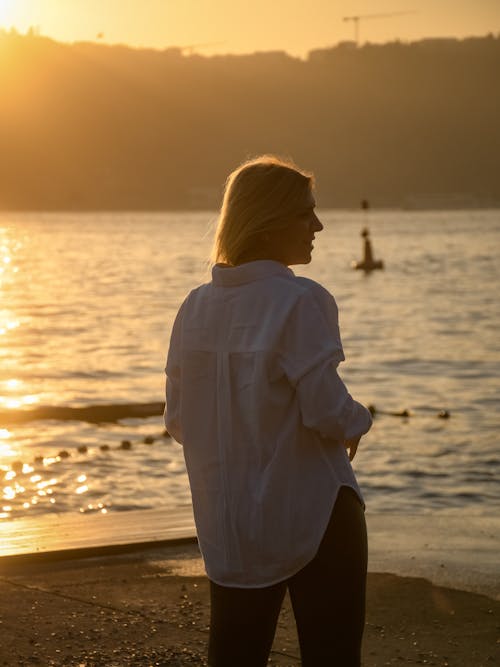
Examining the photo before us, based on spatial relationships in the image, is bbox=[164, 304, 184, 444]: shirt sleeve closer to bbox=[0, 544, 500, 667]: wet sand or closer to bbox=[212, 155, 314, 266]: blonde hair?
bbox=[212, 155, 314, 266]: blonde hair

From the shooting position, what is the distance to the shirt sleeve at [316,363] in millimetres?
2879

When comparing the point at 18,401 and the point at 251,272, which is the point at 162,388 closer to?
the point at 18,401

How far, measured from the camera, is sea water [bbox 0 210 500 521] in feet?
40.9

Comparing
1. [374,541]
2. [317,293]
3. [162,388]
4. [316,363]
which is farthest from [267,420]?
[162,388]

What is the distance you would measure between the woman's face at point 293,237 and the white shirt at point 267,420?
0.06 metres

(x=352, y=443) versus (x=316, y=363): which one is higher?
(x=316, y=363)

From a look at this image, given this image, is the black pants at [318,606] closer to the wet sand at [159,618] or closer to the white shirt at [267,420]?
the white shirt at [267,420]

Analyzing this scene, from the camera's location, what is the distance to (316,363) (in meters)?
2.87

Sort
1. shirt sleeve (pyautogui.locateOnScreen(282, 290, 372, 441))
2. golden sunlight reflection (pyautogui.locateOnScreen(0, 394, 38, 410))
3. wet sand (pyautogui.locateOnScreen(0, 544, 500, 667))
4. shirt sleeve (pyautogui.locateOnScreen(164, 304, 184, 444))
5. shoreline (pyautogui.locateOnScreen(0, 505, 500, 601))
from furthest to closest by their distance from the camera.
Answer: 1. golden sunlight reflection (pyautogui.locateOnScreen(0, 394, 38, 410))
2. shoreline (pyautogui.locateOnScreen(0, 505, 500, 601))
3. wet sand (pyautogui.locateOnScreen(0, 544, 500, 667))
4. shirt sleeve (pyautogui.locateOnScreen(164, 304, 184, 444))
5. shirt sleeve (pyautogui.locateOnScreen(282, 290, 372, 441))

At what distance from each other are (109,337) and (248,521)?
106 feet

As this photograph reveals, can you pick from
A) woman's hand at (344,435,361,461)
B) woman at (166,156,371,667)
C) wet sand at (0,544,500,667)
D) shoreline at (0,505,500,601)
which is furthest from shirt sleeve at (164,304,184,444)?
shoreline at (0,505,500,601)

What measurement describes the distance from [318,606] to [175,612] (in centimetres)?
259

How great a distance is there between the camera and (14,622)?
17.4 ft

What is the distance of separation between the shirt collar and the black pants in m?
0.53
